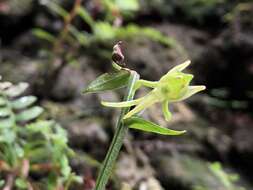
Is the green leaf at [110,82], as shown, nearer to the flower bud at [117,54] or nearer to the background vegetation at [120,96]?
the flower bud at [117,54]

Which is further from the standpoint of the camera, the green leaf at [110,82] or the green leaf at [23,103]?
the green leaf at [23,103]

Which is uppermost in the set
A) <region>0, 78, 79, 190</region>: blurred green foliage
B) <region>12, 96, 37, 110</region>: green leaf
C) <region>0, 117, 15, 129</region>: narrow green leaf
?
<region>12, 96, 37, 110</region>: green leaf

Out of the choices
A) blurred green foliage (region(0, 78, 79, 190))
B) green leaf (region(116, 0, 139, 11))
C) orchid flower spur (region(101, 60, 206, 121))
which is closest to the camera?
orchid flower spur (region(101, 60, 206, 121))

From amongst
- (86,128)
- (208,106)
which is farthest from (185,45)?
(86,128)

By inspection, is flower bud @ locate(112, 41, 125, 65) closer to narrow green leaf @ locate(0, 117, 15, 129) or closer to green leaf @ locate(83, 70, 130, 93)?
green leaf @ locate(83, 70, 130, 93)

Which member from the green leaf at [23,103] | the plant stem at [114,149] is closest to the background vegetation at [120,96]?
the green leaf at [23,103]

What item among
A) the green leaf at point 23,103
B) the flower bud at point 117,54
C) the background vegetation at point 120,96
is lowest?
the background vegetation at point 120,96

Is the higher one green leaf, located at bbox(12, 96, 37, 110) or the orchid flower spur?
the orchid flower spur

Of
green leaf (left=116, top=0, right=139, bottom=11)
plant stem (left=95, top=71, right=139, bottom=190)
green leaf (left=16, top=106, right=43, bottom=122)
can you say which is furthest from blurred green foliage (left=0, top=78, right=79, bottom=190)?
green leaf (left=116, top=0, right=139, bottom=11)

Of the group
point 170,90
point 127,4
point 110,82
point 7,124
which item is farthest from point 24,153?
point 127,4
